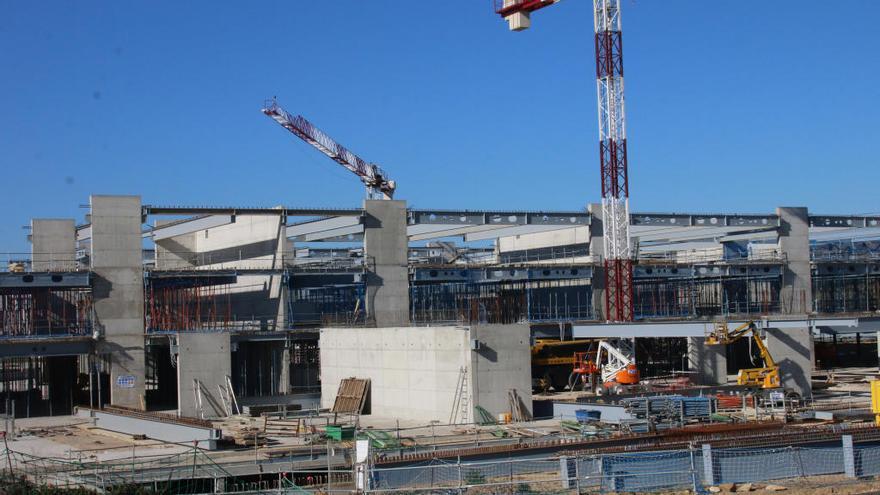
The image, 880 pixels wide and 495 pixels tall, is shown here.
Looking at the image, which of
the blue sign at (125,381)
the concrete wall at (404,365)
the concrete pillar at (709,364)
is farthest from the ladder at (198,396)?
the concrete pillar at (709,364)

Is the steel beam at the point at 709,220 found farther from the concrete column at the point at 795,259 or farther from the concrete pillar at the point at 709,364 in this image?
the concrete pillar at the point at 709,364

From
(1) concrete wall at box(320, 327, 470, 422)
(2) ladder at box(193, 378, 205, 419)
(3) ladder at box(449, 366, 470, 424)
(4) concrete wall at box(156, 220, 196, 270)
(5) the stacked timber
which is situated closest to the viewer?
(5) the stacked timber

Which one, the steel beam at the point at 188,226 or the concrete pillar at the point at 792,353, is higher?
the steel beam at the point at 188,226

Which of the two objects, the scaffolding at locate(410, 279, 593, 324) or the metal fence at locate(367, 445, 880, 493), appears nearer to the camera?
the metal fence at locate(367, 445, 880, 493)

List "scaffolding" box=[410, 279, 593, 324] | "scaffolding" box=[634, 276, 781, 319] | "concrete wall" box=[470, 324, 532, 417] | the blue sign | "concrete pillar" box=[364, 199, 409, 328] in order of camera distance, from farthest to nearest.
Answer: "scaffolding" box=[634, 276, 781, 319] → "scaffolding" box=[410, 279, 593, 324] → "concrete pillar" box=[364, 199, 409, 328] → the blue sign → "concrete wall" box=[470, 324, 532, 417]

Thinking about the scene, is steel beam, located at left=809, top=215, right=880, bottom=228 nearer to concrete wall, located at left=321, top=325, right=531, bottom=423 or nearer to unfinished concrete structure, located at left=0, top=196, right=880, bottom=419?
unfinished concrete structure, located at left=0, top=196, right=880, bottom=419

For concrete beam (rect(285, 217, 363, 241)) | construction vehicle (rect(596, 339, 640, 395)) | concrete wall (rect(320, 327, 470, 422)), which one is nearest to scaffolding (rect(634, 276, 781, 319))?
construction vehicle (rect(596, 339, 640, 395))

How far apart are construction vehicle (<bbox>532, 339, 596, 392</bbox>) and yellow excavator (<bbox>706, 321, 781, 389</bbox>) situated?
7921 millimetres

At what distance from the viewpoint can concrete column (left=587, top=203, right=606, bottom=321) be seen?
55.6 metres

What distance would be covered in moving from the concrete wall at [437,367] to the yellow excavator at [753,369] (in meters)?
8.50

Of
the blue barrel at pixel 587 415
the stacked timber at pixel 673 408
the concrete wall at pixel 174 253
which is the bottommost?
the blue barrel at pixel 587 415

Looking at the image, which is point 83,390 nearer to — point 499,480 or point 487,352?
point 487,352

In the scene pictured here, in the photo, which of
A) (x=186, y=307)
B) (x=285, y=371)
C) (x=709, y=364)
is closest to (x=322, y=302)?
(x=186, y=307)

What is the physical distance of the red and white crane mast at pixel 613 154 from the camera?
53594 mm
